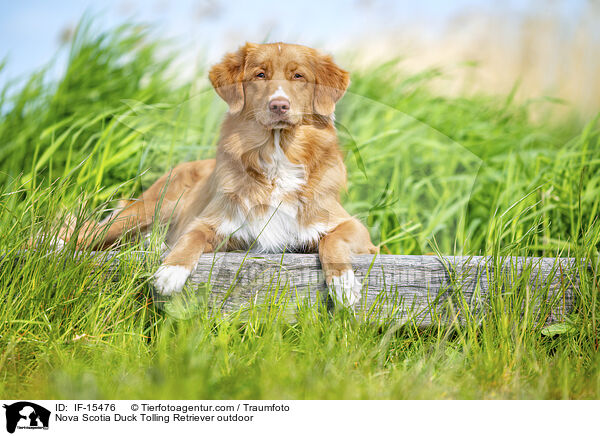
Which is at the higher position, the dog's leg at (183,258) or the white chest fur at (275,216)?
the white chest fur at (275,216)

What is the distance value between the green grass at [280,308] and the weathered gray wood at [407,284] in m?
0.06

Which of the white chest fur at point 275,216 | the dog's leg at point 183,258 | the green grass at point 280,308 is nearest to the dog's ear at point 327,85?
the green grass at point 280,308

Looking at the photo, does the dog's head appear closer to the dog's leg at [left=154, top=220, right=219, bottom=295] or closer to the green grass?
the green grass

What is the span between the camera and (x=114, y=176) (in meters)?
3.67

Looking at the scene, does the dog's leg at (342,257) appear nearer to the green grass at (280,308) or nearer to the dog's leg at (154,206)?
the green grass at (280,308)

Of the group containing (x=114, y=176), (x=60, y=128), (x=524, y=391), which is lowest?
(x=524, y=391)

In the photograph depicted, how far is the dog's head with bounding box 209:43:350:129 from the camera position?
88.4 inches

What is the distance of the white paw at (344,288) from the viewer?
224cm

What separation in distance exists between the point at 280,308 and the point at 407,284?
0.62 m

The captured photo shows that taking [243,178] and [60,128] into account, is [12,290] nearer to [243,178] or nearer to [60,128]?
[243,178]

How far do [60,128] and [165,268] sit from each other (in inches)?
88.6

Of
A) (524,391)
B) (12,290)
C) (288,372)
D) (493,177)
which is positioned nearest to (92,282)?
(12,290)
